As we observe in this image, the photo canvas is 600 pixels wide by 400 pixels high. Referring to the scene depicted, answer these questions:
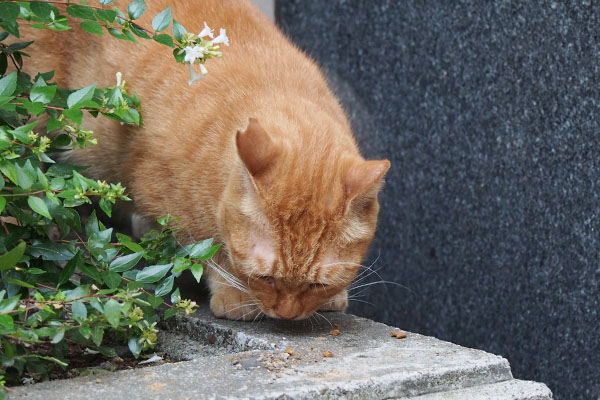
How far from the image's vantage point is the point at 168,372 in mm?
1926

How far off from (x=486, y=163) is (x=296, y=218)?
1227 millimetres

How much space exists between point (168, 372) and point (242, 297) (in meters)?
0.63

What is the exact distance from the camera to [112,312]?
5.94 ft

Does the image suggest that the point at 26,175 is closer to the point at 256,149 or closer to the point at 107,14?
the point at 107,14

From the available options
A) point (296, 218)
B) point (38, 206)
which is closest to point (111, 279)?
point (38, 206)

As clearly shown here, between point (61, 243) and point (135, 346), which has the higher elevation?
point (61, 243)

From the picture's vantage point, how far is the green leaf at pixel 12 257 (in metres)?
1.83

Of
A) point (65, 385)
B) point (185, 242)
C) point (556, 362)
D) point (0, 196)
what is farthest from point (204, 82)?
point (556, 362)

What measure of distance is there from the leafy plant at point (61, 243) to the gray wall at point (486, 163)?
1.40 meters

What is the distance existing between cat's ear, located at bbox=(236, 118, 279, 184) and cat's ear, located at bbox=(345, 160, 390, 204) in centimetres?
22

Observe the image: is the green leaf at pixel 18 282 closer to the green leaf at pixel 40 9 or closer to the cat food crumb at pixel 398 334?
the green leaf at pixel 40 9

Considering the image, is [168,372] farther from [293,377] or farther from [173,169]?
[173,169]

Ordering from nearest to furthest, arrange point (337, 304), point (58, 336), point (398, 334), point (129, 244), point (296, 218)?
point (58, 336)
point (129, 244)
point (296, 218)
point (398, 334)
point (337, 304)

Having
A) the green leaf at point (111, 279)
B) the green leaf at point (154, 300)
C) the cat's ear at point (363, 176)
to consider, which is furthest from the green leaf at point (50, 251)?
the cat's ear at point (363, 176)
